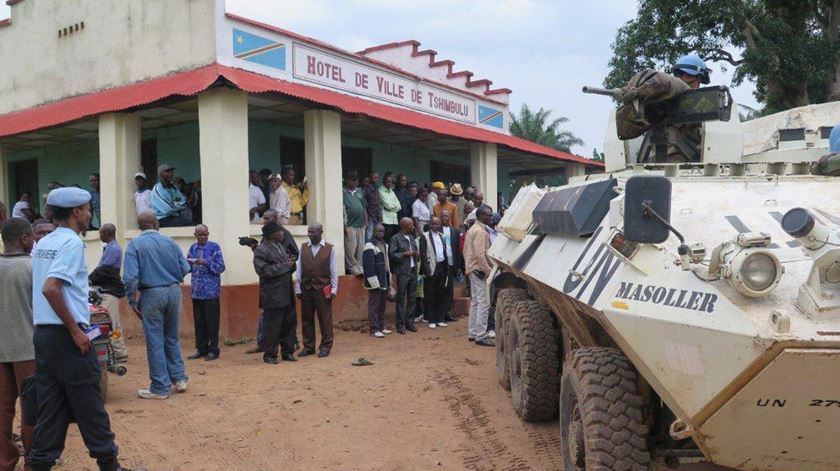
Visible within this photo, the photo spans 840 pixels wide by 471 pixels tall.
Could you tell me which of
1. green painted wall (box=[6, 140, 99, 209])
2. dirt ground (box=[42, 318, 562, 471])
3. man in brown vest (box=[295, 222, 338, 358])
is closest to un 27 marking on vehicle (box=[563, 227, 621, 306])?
dirt ground (box=[42, 318, 562, 471])

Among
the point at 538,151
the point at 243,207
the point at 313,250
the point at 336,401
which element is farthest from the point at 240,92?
the point at 538,151

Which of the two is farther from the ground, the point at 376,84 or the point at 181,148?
the point at 376,84

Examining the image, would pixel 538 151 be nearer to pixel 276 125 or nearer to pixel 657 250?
pixel 276 125

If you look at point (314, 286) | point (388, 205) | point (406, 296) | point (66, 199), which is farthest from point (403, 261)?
point (66, 199)

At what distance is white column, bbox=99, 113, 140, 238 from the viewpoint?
1102 cm

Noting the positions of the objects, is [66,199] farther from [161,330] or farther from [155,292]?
[161,330]

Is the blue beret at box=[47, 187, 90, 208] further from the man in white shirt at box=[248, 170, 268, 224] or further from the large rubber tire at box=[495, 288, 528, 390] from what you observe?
the man in white shirt at box=[248, 170, 268, 224]

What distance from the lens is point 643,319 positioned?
315 cm

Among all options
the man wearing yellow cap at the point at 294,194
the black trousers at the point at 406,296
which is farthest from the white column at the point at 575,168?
the man wearing yellow cap at the point at 294,194

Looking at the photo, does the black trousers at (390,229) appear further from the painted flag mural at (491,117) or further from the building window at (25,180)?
the building window at (25,180)

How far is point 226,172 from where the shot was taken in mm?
9914

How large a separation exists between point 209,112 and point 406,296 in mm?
3850

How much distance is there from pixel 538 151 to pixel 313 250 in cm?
799

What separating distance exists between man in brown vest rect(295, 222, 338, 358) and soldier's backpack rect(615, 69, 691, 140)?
452 centimetres
